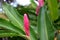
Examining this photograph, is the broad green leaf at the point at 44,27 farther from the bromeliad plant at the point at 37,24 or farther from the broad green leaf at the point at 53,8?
the broad green leaf at the point at 53,8

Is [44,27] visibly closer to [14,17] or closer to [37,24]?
[37,24]

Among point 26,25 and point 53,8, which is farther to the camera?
point 53,8

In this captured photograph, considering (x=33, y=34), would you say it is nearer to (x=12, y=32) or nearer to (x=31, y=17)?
(x=12, y=32)

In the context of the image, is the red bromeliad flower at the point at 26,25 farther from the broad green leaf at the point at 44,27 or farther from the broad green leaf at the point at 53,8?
the broad green leaf at the point at 53,8

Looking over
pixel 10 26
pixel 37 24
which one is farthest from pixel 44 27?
pixel 10 26

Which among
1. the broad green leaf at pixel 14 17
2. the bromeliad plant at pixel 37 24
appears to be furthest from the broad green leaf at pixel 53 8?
the broad green leaf at pixel 14 17

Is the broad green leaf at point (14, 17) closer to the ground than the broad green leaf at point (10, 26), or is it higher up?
higher up

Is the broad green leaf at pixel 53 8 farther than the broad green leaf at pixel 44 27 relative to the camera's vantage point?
Yes
